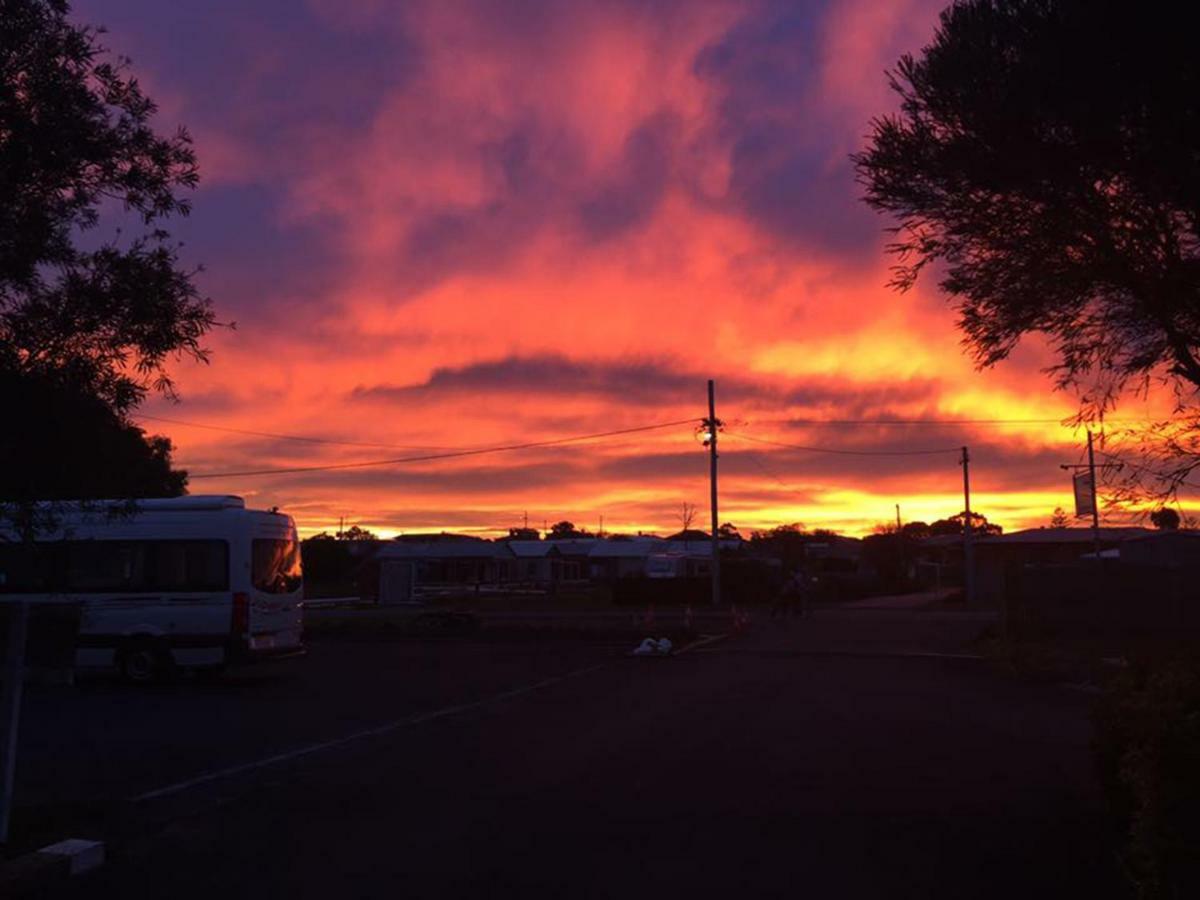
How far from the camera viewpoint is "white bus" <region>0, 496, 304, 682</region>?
1927cm

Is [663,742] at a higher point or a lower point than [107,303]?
lower

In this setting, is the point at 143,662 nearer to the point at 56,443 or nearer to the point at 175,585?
the point at 175,585

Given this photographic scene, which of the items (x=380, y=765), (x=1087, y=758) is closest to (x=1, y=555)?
(x=380, y=765)

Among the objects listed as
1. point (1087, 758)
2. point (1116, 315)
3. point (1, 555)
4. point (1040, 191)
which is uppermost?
point (1040, 191)

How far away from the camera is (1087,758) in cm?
1125

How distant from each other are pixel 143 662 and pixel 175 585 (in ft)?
4.93

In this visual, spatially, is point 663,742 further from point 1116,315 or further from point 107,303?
point 107,303

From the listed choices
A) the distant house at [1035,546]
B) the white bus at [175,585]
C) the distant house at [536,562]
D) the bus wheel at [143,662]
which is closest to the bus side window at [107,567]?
the white bus at [175,585]

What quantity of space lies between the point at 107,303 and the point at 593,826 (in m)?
4.82

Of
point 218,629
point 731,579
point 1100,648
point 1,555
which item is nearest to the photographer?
point 218,629

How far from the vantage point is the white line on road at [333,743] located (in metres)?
10.0

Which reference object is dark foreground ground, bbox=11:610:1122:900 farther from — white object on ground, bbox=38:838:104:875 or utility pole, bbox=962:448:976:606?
utility pole, bbox=962:448:976:606

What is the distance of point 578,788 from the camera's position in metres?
9.65

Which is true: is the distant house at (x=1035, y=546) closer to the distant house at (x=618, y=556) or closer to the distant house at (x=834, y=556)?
the distant house at (x=834, y=556)
